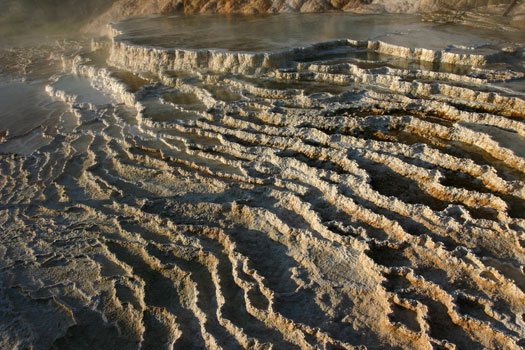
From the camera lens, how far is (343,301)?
3.12m

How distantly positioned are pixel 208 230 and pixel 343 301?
60.5 inches

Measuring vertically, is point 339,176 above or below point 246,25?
below

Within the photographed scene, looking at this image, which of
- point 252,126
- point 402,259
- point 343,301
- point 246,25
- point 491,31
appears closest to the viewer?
point 343,301

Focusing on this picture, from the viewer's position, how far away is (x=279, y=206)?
4.25 meters

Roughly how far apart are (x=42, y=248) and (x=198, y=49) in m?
5.57

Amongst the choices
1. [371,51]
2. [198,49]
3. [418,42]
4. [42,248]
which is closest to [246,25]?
[198,49]

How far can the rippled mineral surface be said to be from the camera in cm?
307

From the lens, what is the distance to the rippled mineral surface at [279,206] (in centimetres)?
307

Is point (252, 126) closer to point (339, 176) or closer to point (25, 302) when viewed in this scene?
point (339, 176)

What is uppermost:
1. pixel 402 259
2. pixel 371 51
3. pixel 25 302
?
pixel 371 51

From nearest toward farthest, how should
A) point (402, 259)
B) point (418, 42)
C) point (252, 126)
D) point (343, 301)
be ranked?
point (343, 301) < point (402, 259) < point (252, 126) < point (418, 42)

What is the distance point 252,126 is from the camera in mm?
5730

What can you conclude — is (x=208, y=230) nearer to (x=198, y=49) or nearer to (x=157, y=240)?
(x=157, y=240)

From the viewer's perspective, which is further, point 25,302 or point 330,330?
point 25,302
